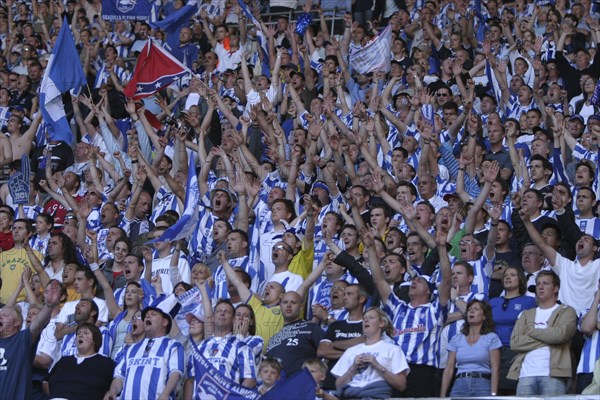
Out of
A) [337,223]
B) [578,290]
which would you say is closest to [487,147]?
[337,223]

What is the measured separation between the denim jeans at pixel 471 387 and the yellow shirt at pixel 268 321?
5.90 ft

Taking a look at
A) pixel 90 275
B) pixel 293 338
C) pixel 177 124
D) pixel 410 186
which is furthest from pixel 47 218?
pixel 293 338

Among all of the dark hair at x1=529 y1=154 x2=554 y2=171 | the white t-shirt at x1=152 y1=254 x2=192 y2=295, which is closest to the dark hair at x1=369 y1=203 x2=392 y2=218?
the dark hair at x1=529 y1=154 x2=554 y2=171

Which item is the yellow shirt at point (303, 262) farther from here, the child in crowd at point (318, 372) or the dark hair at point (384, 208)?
the child in crowd at point (318, 372)

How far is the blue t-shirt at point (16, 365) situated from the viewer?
11.0 metres

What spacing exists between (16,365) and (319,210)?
3.62m

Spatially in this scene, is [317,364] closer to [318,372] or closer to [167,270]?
[318,372]

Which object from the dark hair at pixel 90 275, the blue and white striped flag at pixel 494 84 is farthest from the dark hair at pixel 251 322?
the blue and white striped flag at pixel 494 84

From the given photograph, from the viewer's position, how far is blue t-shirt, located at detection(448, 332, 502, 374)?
10.4m

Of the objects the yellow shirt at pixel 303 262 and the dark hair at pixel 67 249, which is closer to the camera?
the yellow shirt at pixel 303 262

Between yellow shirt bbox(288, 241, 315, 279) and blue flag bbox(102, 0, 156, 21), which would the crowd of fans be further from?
blue flag bbox(102, 0, 156, 21)

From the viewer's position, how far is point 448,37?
17984mm

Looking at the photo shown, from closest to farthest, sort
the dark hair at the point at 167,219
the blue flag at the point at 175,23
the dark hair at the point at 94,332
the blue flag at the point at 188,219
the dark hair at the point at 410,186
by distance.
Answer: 1. the dark hair at the point at 94,332
2. the blue flag at the point at 188,219
3. the dark hair at the point at 410,186
4. the dark hair at the point at 167,219
5. the blue flag at the point at 175,23

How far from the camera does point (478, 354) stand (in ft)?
34.1
